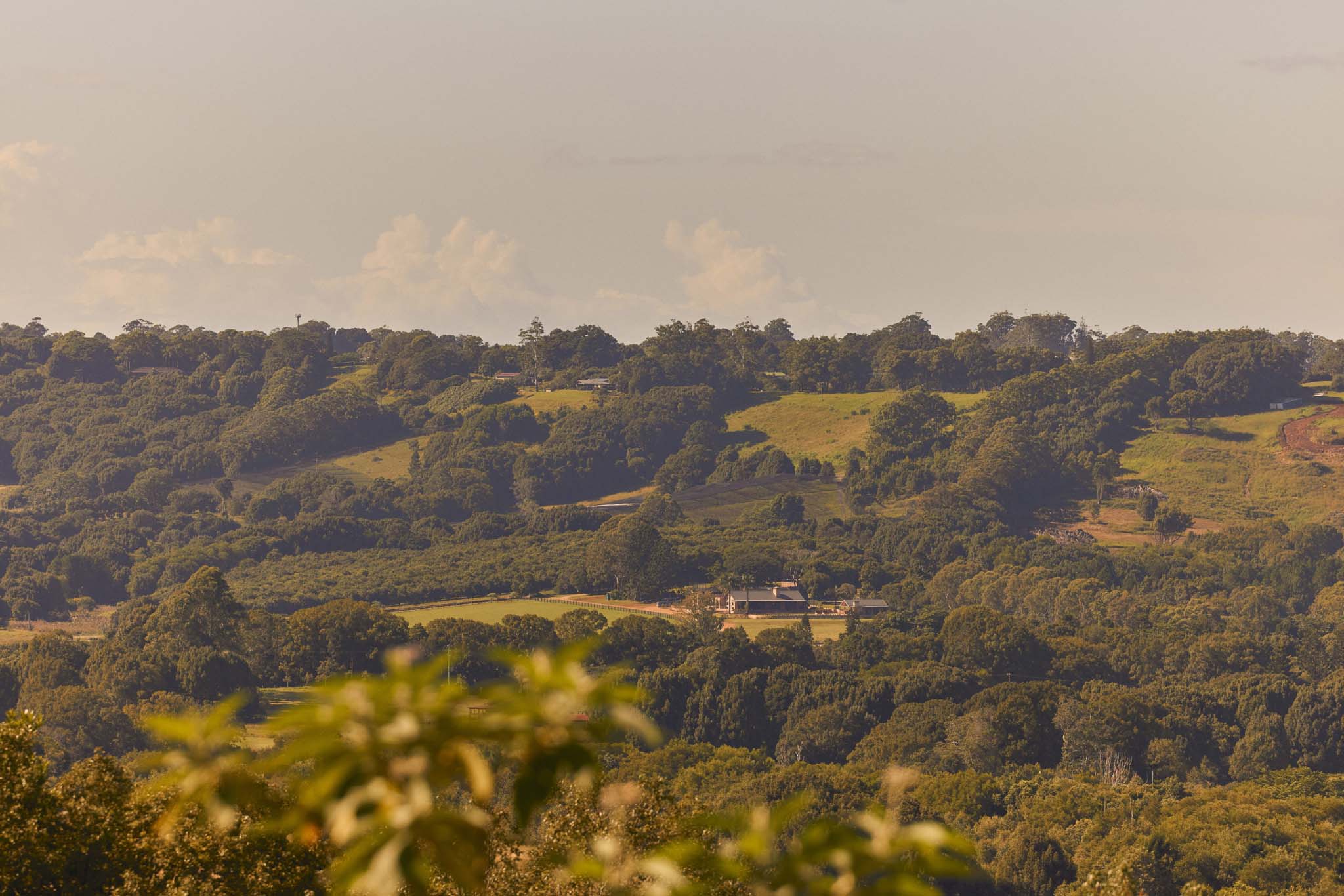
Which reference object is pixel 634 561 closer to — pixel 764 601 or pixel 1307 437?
pixel 764 601

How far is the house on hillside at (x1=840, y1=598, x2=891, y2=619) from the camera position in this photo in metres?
119

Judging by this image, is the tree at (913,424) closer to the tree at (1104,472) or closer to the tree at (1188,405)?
the tree at (1104,472)

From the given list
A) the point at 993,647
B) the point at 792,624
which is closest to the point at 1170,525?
the point at 792,624

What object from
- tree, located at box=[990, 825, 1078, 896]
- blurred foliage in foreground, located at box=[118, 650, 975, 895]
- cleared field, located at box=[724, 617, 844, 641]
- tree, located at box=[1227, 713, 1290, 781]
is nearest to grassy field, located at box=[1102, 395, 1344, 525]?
cleared field, located at box=[724, 617, 844, 641]

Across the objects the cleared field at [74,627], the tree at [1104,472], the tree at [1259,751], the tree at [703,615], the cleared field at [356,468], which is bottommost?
the tree at [1259,751]

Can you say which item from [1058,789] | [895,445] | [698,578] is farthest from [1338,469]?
[1058,789]

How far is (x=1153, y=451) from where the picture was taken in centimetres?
16362

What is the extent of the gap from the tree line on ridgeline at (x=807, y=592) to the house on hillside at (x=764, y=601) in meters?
3.47

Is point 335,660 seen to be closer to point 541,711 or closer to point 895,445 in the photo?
point 541,711

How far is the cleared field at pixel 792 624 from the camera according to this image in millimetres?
105506

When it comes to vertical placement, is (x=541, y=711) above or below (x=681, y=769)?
above

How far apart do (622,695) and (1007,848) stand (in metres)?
52.2

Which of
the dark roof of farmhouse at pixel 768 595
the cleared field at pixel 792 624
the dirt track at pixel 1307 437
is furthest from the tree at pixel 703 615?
the dirt track at pixel 1307 437

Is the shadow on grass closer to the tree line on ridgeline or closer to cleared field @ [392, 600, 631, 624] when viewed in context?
the tree line on ridgeline
